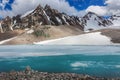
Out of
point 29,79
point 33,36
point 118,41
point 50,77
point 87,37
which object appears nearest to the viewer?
point 29,79

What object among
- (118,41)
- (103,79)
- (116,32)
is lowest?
(103,79)

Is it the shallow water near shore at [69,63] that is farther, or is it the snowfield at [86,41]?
the snowfield at [86,41]

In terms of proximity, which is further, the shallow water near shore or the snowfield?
the snowfield

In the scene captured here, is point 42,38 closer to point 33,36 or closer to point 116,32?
point 33,36

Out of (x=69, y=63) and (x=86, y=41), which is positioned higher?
(x=86, y=41)

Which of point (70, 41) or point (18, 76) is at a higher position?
point (70, 41)

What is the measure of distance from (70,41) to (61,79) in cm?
13801

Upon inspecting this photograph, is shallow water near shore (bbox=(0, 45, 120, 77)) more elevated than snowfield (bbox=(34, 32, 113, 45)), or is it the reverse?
snowfield (bbox=(34, 32, 113, 45))

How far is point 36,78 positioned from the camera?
27484 mm

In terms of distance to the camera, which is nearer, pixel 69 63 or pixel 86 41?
pixel 69 63

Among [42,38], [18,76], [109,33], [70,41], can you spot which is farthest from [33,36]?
[18,76]

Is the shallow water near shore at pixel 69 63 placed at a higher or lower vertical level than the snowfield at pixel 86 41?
lower

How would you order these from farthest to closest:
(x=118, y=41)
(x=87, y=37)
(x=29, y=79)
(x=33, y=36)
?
(x=33, y=36) < (x=87, y=37) < (x=118, y=41) < (x=29, y=79)

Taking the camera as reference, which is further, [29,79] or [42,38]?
[42,38]
